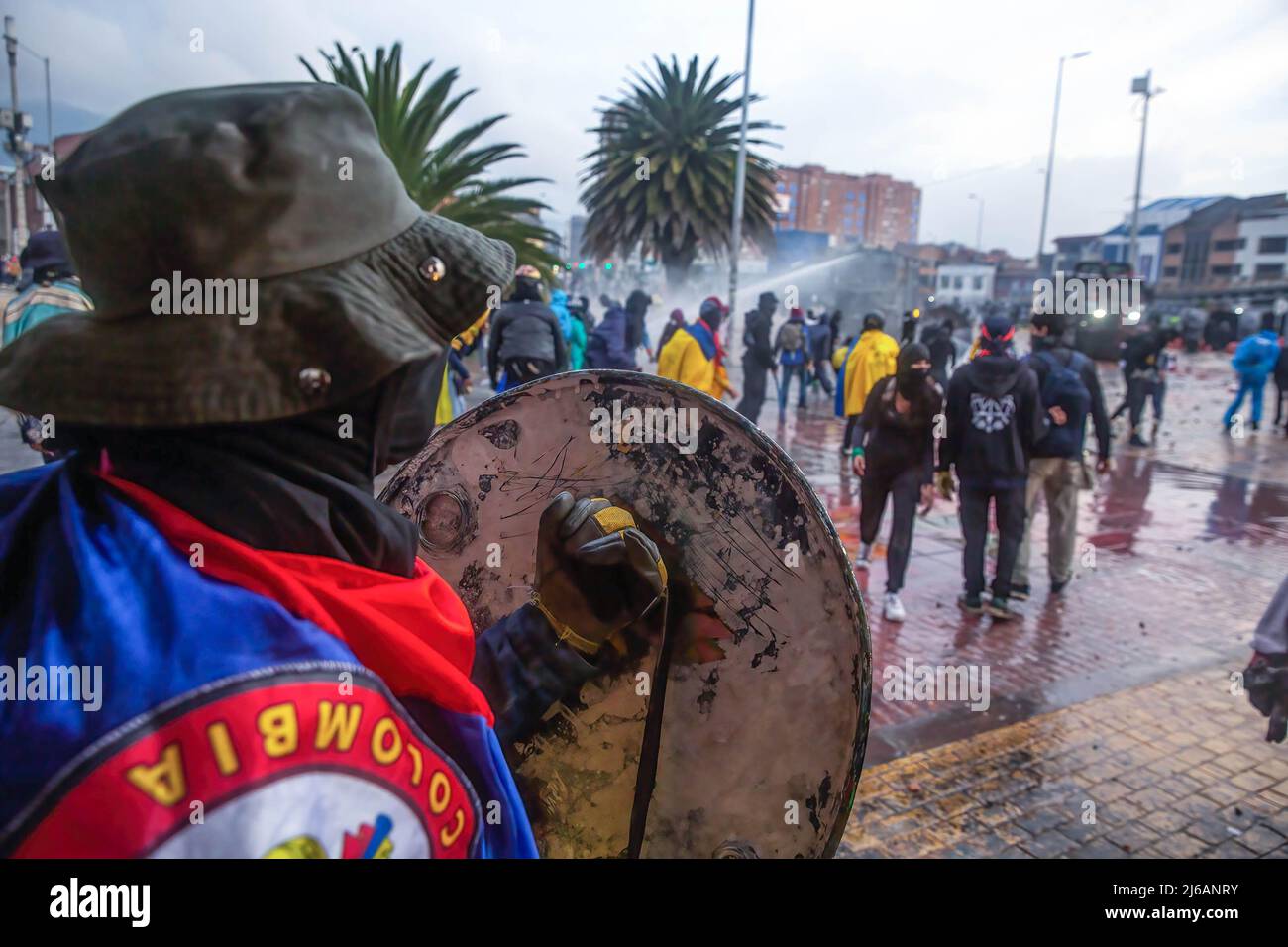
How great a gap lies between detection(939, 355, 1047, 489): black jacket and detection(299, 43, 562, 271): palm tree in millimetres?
4195

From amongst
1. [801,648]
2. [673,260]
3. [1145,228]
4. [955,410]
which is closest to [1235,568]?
[955,410]

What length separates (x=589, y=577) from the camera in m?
1.45

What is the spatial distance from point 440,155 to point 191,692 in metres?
8.44

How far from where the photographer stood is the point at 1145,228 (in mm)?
68188

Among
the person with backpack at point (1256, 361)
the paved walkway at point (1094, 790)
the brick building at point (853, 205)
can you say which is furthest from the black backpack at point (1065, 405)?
the brick building at point (853, 205)

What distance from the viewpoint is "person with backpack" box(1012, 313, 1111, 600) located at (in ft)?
18.8

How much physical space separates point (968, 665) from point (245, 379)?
183 inches

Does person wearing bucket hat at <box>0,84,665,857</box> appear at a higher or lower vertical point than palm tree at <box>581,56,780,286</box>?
lower

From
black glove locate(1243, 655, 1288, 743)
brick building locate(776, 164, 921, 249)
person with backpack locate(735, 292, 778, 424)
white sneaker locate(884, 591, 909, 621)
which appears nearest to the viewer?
black glove locate(1243, 655, 1288, 743)

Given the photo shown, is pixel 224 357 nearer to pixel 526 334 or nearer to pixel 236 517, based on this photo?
pixel 236 517

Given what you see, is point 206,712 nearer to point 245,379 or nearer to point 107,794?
point 107,794

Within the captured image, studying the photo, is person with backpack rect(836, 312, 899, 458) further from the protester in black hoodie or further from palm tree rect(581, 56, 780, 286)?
palm tree rect(581, 56, 780, 286)

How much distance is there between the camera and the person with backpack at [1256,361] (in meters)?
13.0

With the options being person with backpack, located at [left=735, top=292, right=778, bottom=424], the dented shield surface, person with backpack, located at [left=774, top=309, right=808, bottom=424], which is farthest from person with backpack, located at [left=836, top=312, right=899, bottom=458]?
the dented shield surface
